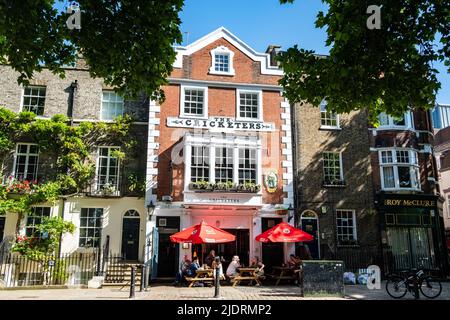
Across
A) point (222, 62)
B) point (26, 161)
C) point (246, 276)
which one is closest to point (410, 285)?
point (246, 276)

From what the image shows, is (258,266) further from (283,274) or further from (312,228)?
(312,228)

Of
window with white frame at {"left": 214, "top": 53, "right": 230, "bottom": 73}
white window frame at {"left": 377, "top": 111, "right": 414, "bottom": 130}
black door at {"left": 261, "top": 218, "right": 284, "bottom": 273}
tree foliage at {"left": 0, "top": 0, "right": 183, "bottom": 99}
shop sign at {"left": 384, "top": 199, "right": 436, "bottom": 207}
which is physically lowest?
black door at {"left": 261, "top": 218, "right": 284, "bottom": 273}

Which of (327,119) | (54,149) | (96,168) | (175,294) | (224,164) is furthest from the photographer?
(327,119)

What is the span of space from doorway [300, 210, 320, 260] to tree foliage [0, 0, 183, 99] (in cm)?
1310

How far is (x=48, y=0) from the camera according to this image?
867 centimetres

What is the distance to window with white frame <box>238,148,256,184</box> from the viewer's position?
19.4 meters

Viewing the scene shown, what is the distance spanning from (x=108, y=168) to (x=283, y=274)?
10.1m

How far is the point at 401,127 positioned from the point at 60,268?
19376 millimetres

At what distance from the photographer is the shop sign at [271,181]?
778 inches

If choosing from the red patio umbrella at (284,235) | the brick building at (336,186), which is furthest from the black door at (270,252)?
the red patio umbrella at (284,235)

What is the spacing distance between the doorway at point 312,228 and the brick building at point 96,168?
8.26 meters

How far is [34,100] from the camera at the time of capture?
20.3 metres

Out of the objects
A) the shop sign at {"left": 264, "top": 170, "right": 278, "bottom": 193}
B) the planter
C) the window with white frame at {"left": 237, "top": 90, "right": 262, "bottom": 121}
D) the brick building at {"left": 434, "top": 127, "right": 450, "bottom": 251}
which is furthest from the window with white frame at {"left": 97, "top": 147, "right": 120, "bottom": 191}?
the brick building at {"left": 434, "top": 127, "right": 450, "bottom": 251}

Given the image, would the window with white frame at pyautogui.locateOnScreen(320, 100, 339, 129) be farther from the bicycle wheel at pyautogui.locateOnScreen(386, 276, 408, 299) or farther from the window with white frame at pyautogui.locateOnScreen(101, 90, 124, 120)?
the window with white frame at pyautogui.locateOnScreen(101, 90, 124, 120)
